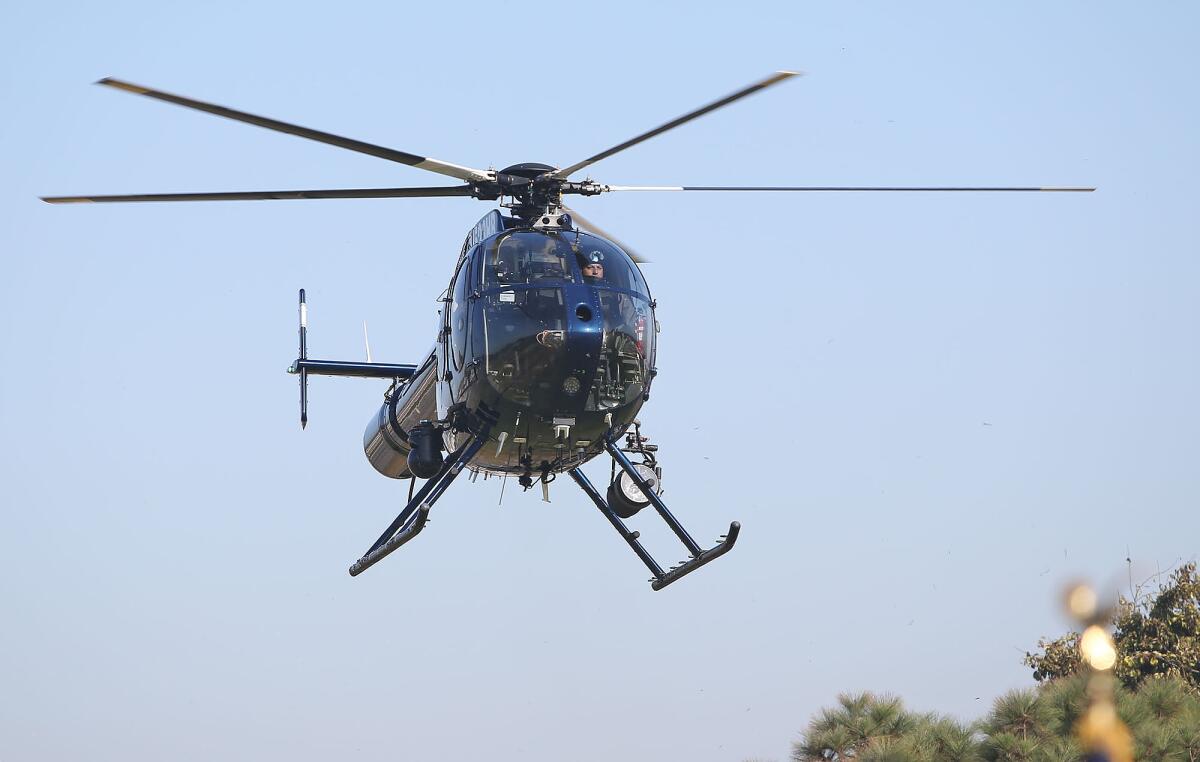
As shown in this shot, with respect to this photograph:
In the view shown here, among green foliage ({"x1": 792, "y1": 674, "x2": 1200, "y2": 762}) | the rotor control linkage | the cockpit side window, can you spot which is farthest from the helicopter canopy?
green foliage ({"x1": 792, "y1": 674, "x2": 1200, "y2": 762})

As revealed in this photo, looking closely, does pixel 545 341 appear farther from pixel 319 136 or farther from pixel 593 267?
pixel 319 136

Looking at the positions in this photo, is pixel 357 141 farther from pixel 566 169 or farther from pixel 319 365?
pixel 319 365

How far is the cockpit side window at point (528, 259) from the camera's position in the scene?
17797 mm

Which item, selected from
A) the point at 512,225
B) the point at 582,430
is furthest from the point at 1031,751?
the point at 512,225

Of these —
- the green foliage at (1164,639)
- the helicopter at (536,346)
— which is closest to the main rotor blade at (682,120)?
the helicopter at (536,346)

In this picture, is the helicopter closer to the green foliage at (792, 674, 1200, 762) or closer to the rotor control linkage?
the rotor control linkage

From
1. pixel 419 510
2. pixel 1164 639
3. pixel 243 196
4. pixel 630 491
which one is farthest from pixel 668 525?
pixel 1164 639

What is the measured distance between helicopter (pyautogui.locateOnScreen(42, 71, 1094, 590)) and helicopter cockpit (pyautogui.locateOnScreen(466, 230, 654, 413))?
17 mm

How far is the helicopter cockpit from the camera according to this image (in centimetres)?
1739

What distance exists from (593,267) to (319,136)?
373 cm

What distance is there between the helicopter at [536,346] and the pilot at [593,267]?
2 centimetres

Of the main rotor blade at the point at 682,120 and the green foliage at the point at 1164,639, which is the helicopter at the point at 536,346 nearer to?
the main rotor blade at the point at 682,120

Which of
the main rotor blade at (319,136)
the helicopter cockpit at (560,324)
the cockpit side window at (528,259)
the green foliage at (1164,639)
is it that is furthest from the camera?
the green foliage at (1164,639)

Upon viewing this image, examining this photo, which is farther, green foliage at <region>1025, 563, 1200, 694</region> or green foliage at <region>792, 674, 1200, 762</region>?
green foliage at <region>1025, 563, 1200, 694</region>
